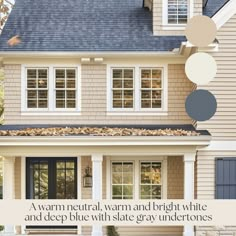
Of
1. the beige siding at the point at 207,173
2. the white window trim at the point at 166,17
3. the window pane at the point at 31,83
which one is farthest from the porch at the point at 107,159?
the white window trim at the point at 166,17

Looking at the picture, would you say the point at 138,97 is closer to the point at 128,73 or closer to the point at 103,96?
the point at 128,73

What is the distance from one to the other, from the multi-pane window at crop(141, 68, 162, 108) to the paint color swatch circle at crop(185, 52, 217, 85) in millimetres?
5685

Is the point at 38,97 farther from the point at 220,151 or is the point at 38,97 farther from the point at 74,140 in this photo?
the point at 220,151

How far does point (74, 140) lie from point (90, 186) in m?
1.77

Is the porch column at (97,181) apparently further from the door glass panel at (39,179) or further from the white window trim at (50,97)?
the door glass panel at (39,179)

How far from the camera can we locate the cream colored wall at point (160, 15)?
11961mm

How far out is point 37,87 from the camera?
11.9 metres

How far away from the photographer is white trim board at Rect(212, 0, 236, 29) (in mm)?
10594

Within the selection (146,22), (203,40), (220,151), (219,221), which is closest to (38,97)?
(146,22)

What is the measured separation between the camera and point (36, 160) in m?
11.9

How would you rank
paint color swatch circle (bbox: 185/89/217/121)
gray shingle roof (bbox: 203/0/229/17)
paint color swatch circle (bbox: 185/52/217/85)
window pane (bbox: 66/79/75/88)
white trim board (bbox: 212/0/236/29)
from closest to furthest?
paint color swatch circle (bbox: 185/52/217/85), paint color swatch circle (bbox: 185/89/217/121), white trim board (bbox: 212/0/236/29), window pane (bbox: 66/79/75/88), gray shingle roof (bbox: 203/0/229/17)

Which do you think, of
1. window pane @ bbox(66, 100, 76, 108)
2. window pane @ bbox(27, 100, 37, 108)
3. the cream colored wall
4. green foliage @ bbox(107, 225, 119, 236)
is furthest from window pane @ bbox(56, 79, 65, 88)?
green foliage @ bbox(107, 225, 119, 236)

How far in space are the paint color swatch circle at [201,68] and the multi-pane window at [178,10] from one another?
612cm

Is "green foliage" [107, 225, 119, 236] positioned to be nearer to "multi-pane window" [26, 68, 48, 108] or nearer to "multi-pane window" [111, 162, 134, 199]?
"multi-pane window" [111, 162, 134, 199]
